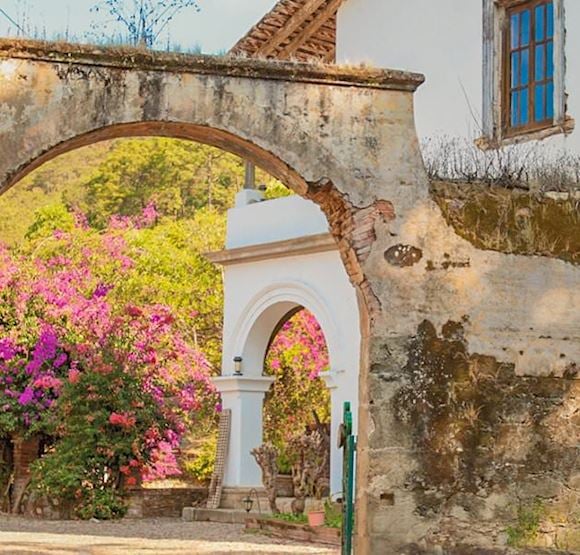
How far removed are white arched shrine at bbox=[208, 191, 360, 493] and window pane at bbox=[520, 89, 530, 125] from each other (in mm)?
3458

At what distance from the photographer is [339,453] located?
52.5ft

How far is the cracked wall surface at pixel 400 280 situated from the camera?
8.73 meters

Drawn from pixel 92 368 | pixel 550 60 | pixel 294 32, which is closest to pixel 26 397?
pixel 92 368

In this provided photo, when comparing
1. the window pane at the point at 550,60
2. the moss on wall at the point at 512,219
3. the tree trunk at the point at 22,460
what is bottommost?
the tree trunk at the point at 22,460

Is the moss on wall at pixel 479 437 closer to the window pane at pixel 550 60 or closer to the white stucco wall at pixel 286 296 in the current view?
the window pane at pixel 550 60

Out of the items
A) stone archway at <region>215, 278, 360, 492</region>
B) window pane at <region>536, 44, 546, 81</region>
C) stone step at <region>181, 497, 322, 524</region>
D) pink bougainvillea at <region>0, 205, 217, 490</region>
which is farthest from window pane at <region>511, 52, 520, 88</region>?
pink bougainvillea at <region>0, 205, 217, 490</region>

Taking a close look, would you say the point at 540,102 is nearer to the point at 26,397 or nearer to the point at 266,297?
the point at 266,297

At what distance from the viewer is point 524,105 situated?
543 inches

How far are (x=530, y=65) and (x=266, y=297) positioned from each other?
18.4 feet

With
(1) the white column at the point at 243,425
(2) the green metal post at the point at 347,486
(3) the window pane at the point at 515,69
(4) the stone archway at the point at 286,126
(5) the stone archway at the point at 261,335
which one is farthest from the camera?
(1) the white column at the point at 243,425

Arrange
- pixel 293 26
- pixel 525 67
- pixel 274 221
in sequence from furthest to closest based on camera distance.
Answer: pixel 274 221 < pixel 293 26 < pixel 525 67

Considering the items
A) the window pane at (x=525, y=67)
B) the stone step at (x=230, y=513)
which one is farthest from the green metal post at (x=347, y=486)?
the stone step at (x=230, y=513)

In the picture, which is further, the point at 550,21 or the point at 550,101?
the point at 550,21

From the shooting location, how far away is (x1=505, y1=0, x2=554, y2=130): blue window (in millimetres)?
13555
